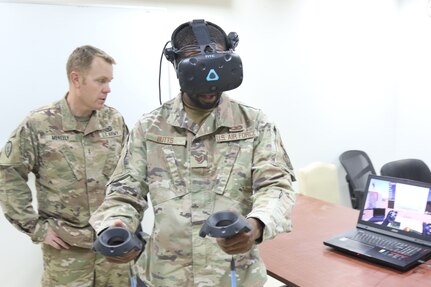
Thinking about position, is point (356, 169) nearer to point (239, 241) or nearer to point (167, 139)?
point (167, 139)

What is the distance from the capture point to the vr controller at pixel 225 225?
2.82ft

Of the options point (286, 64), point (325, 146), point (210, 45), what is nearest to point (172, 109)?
point (210, 45)

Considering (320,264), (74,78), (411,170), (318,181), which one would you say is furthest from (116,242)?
(411,170)

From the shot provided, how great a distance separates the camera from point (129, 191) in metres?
1.16

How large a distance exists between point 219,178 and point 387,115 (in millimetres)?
3667

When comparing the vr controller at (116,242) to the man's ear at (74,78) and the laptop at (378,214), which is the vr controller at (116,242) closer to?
the man's ear at (74,78)

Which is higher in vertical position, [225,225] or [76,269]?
[225,225]

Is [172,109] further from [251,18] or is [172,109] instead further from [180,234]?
[251,18]

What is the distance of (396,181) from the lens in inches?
76.8

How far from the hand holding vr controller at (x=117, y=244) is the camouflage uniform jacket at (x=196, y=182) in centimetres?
19

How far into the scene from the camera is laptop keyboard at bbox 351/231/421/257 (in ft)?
5.79

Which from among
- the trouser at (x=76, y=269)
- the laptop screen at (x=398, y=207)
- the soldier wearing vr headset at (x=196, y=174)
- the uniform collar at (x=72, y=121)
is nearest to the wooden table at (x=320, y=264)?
the laptop screen at (x=398, y=207)

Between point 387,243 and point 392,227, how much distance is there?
0.35ft

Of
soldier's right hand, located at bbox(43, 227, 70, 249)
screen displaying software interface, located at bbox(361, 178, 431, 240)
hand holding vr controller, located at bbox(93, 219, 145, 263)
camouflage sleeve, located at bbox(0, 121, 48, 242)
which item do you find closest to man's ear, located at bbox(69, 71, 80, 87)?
camouflage sleeve, located at bbox(0, 121, 48, 242)
